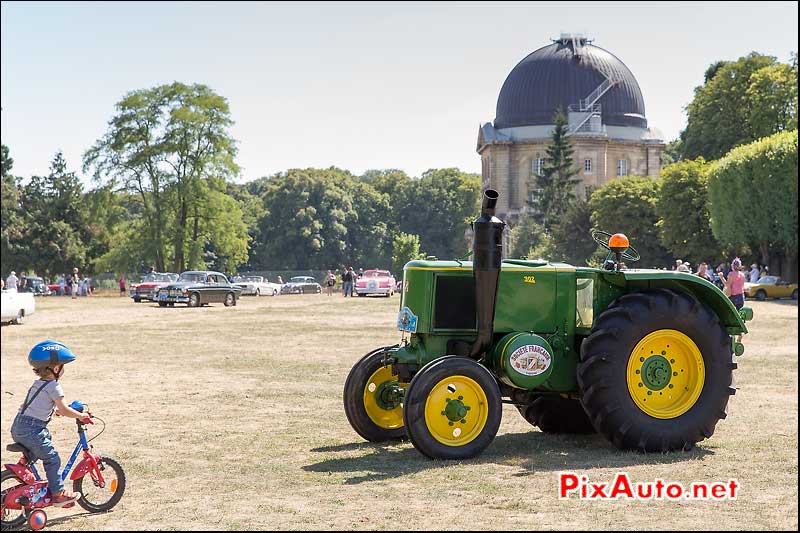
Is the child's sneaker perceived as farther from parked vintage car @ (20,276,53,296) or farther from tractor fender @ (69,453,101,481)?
parked vintage car @ (20,276,53,296)

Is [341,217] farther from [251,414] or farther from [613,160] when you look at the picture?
[251,414]

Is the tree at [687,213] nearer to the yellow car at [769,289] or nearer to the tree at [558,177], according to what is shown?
the yellow car at [769,289]

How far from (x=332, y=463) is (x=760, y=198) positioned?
5788cm

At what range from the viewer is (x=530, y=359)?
36.1 feet

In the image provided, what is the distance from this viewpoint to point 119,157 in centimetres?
7919

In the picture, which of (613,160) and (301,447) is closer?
(301,447)

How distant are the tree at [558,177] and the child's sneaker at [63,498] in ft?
331

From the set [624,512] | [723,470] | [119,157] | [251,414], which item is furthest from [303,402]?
[119,157]

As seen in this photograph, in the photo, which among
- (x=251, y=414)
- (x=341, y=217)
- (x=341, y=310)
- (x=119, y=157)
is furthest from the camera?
(x=341, y=217)

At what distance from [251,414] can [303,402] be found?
1.31m

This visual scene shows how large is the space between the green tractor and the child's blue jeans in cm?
339

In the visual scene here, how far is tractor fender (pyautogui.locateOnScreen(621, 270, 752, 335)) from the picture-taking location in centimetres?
1162

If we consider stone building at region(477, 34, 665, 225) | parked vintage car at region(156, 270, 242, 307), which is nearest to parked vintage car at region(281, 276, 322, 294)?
parked vintage car at region(156, 270, 242, 307)

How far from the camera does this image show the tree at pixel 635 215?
88188 millimetres
